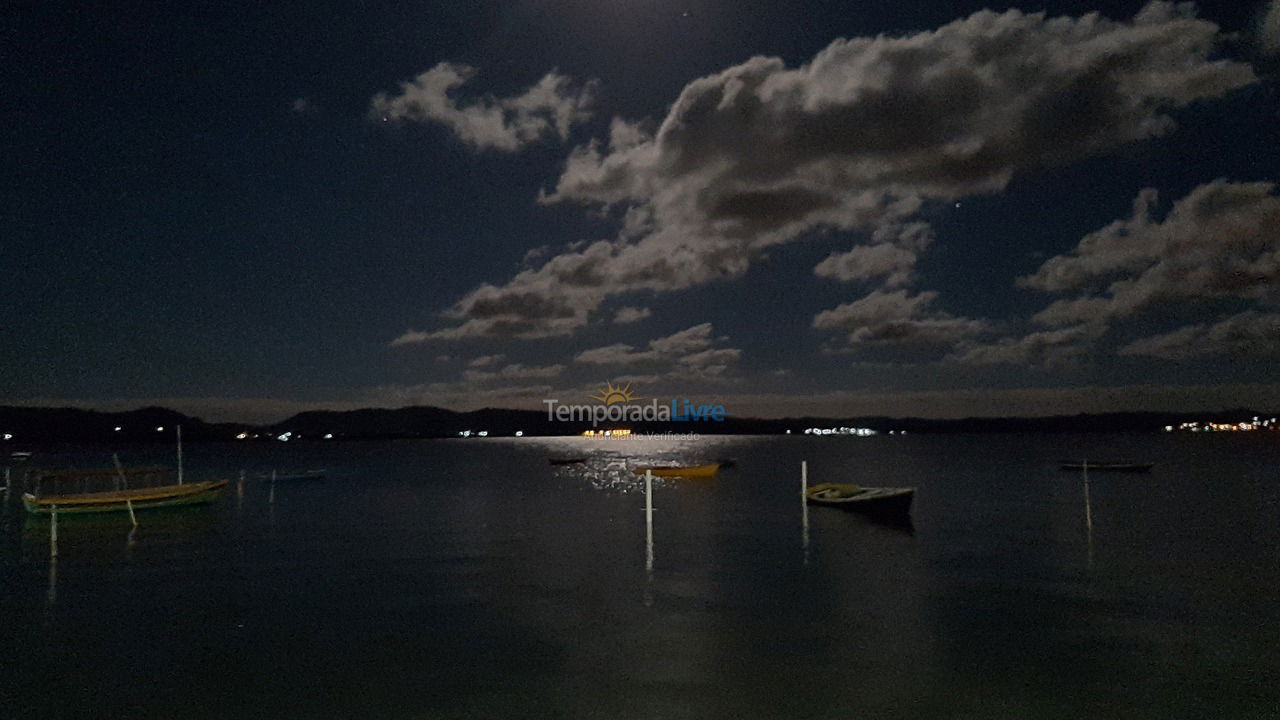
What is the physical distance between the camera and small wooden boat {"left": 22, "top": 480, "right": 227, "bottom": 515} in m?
50.8

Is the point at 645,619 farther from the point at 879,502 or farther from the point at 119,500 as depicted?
the point at 119,500

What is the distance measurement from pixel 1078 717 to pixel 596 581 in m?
18.0

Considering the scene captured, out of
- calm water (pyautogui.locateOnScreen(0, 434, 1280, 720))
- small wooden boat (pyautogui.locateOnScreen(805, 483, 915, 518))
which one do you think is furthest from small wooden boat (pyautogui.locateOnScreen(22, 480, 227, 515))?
small wooden boat (pyautogui.locateOnScreen(805, 483, 915, 518))

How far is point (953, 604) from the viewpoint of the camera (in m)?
26.5

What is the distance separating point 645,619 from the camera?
24438 mm

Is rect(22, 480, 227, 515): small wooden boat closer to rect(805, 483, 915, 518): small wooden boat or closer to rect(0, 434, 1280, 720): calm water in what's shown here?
rect(0, 434, 1280, 720): calm water

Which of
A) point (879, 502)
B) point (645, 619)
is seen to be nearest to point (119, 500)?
point (645, 619)

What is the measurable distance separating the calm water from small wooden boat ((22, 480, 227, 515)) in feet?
4.48

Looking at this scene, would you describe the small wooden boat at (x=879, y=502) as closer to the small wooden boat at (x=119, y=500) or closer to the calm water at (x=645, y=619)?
the calm water at (x=645, y=619)

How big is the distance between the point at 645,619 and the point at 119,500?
1690 inches

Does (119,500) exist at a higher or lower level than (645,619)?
higher

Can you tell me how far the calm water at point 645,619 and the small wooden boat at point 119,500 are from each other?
1.36 m

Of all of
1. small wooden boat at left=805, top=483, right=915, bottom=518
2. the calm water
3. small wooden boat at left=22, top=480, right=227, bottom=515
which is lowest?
the calm water

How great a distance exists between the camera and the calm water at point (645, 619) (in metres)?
17.5
